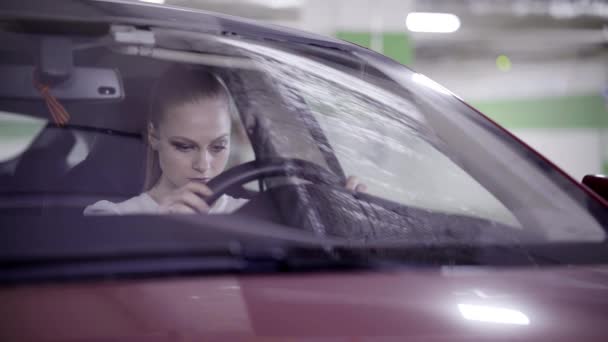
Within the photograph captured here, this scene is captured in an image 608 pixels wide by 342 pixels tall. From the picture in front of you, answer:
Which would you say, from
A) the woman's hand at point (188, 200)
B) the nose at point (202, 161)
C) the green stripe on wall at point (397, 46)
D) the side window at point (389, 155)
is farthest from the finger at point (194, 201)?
the green stripe on wall at point (397, 46)

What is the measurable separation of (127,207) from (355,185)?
1.51 ft

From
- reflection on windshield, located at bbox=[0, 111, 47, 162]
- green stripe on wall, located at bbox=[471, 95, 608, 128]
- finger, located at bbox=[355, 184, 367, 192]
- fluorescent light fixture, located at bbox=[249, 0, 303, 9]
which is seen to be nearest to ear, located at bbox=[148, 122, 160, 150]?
finger, located at bbox=[355, 184, 367, 192]

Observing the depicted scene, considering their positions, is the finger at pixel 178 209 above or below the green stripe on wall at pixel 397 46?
below

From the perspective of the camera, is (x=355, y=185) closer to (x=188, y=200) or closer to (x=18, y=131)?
(x=188, y=200)

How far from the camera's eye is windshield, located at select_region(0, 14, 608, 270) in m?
1.35

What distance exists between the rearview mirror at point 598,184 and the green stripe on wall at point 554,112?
11.1 m

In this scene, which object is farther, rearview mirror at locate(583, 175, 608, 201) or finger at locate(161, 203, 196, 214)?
rearview mirror at locate(583, 175, 608, 201)

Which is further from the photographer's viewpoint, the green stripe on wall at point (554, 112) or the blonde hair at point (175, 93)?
the green stripe on wall at point (554, 112)

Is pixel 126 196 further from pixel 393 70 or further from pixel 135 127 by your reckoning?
pixel 393 70

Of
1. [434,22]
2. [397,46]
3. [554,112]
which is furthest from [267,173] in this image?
[554,112]

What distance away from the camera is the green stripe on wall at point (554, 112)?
12.1m

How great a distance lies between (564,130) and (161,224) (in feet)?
39.7

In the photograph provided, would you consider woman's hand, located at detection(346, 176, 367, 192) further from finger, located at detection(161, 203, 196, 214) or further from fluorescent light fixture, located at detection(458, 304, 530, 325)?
fluorescent light fixture, located at detection(458, 304, 530, 325)

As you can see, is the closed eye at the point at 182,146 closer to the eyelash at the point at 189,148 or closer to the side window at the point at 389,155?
the eyelash at the point at 189,148
